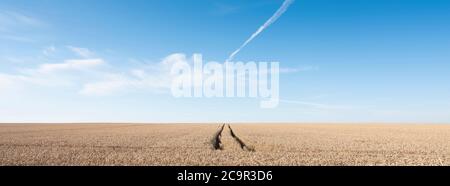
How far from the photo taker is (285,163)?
1794cm

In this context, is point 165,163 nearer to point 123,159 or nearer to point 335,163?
point 123,159
